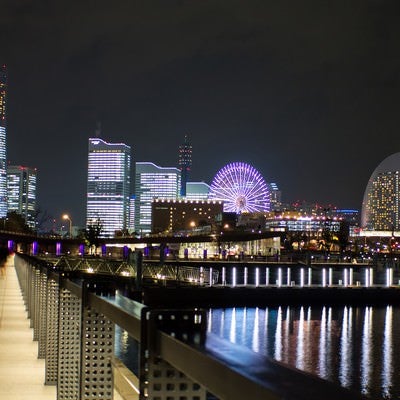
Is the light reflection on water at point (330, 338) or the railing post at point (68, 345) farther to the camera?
the light reflection on water at point (330, 338)

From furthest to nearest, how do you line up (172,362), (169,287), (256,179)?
1. (256,179)
2. (169,287)
3. (172,362)

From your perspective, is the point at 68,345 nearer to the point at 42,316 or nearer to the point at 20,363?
the point at 20,363

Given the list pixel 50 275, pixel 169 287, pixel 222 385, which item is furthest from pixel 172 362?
pixel 169 287

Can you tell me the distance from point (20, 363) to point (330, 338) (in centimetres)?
3235

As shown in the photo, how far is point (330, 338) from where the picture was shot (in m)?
42.0

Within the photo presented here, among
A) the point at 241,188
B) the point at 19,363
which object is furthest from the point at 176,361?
the point at 241,188

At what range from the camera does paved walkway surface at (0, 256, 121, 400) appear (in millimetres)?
9617

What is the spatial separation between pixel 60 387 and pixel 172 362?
5.06 m

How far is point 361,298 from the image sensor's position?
63438 millimetres

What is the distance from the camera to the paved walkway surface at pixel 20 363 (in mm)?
9617

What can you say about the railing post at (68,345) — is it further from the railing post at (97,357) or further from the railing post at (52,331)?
the railing post at (97,357)

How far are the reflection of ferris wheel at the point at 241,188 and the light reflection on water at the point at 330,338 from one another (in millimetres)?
74861

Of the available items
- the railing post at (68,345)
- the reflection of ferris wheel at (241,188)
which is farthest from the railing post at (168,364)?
the reflection of ferris wheel at (241,188)

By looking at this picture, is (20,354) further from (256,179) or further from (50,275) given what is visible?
(256,179)
